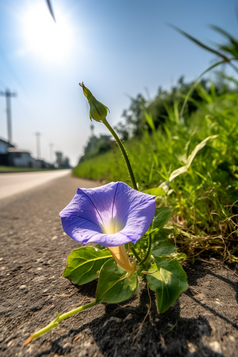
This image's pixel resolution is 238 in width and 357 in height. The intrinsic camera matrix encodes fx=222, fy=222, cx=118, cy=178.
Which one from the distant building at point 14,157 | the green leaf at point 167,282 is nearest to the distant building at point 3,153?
the distant building at point 14,157

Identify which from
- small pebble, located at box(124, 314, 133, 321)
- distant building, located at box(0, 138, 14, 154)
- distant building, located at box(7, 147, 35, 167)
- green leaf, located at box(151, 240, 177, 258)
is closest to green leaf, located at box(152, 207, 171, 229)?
green leaf, located at box(151, 240, 177, 258)

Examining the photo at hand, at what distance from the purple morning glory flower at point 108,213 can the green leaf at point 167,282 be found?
20 cm

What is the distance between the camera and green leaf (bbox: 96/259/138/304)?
0.71 meters

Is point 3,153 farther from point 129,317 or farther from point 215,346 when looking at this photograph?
point 215,346

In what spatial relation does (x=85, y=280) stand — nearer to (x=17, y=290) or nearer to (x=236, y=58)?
(x=17, y=290)

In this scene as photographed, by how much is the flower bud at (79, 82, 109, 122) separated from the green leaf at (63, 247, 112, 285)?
0.50 metres

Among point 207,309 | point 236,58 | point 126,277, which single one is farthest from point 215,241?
point 236,58

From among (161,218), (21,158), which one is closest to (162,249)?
(161,218)

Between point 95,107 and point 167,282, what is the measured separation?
0.60 metres

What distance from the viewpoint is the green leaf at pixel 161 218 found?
935mm

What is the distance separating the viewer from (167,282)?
693mm

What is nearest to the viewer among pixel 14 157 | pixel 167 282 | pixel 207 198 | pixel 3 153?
pixel 167 282

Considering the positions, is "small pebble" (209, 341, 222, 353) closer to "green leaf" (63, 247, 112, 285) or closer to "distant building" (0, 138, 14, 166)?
"green leaf" (63, 247, 112, 285)

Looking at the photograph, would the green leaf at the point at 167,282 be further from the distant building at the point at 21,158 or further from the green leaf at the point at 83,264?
the distant building at the point at 21,158
